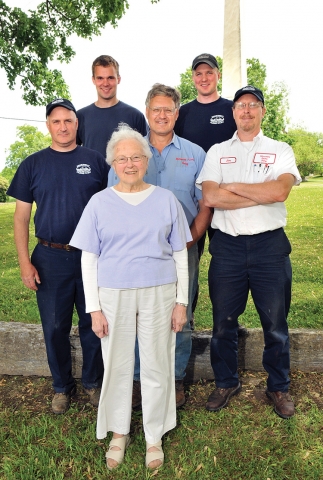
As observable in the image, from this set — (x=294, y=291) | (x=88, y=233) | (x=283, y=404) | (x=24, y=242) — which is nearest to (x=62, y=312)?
(x=24, y=242)

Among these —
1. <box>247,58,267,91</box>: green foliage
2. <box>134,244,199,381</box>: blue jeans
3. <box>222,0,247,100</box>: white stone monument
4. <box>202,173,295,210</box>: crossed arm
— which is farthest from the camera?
<box>247,58,267,91</box>: green foliage

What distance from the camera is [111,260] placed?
9.55ft

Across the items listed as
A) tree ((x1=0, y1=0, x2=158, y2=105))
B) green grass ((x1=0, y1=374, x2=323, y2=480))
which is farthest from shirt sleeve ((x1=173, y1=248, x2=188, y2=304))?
tree ((x1=0, y1=0, x2=158, y2=105))

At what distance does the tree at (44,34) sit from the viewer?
10852 mm

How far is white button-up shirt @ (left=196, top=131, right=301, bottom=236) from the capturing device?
133 inches

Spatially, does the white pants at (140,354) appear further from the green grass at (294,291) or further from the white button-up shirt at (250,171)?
the green grass at (294,291)

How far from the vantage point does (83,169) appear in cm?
344

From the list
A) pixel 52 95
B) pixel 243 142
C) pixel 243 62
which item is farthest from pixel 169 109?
pixel 52 95

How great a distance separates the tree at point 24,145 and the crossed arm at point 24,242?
2657 inches

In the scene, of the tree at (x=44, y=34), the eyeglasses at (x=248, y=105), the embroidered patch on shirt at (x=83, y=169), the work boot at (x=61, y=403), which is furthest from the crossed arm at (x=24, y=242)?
the tree at (x=44, y=34)

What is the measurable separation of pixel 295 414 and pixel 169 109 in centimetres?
240

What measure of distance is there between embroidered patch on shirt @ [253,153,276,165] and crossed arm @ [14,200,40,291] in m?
→ 1.67

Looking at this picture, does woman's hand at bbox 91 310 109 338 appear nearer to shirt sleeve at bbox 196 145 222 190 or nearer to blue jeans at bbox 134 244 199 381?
blue jeans at bbox 134 244 199 381

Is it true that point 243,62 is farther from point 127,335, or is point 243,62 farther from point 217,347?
point 127,335
